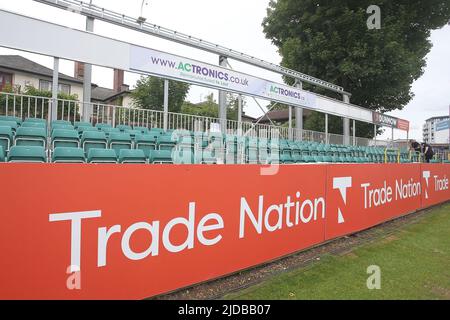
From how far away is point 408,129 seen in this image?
25969 mm

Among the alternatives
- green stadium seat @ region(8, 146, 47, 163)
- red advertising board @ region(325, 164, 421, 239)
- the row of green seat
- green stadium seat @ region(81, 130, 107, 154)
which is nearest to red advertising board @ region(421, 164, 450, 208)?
red advertising board @ region(325, 164, 421, 239)

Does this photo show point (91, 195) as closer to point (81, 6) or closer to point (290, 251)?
point (290, 251)

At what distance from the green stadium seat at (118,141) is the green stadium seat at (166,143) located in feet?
2.23

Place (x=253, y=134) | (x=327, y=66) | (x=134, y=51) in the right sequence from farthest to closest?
(x=327, y=66)
(x=253, y=134)
(x=134, y=51)

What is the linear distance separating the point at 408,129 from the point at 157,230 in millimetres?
27530

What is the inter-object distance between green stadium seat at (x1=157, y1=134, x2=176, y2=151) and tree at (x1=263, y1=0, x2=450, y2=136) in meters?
16.9

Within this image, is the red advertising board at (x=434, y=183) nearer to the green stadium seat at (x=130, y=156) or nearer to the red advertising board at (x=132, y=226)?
the red advertising board at (x=132, y=226)

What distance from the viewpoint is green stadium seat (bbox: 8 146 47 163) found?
194 inches

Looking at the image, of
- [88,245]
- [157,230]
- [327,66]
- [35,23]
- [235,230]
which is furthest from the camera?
[327,66]

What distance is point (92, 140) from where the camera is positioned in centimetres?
677

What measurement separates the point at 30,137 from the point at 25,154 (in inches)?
51.4

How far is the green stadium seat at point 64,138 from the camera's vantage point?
633cm

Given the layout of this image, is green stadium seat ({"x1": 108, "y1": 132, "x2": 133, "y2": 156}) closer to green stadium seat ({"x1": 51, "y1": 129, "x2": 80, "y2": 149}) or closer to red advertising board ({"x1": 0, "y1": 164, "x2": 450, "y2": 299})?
green stadium seat ({"x1": 51, "y1": 129, "x2": 80, "y2": 149})
